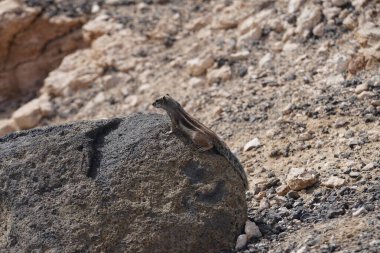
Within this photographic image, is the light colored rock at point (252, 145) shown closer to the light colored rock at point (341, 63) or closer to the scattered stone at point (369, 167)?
the light colored rock at point (341, 63)

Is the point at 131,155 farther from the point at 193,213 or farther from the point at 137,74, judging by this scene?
the point at 137,74

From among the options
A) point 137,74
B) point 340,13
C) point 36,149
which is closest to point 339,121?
point 340,13

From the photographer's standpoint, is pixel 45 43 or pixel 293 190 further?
pixel 45 43

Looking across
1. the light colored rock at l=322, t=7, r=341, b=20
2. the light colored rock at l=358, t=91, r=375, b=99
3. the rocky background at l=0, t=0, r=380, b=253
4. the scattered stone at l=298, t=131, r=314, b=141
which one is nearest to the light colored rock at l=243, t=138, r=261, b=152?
the rocky background at l=0, t=0, r=380, b=253

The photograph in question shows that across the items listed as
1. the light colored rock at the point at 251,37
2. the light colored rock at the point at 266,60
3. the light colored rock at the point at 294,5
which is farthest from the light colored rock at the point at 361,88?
the light colored rock at the point at 251,37

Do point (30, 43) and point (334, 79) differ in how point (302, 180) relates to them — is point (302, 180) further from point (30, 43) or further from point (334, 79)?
point (30, 43)

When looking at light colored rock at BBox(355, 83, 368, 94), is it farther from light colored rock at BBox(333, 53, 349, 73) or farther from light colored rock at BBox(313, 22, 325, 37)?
light colored rock at BBox(313, 22, 325, 37)

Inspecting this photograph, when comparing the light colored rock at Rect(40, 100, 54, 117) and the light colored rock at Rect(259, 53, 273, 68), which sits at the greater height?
the light colored rock at Rect(259, 53, 273, 68)
